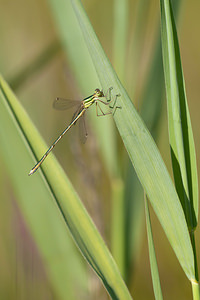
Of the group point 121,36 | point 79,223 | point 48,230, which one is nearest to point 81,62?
point 121,36

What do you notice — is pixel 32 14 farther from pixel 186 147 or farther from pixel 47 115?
pixel 186 147

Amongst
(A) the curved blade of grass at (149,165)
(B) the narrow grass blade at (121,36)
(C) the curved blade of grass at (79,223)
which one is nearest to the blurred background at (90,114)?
(B) the narrow grass blade at (121,36)

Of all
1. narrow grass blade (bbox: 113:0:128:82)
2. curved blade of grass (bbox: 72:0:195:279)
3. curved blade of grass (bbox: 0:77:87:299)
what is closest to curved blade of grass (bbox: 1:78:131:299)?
curved blade of grass (bbox: 72:0:195:279)

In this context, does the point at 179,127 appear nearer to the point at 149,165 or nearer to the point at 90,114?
the point at 149,165

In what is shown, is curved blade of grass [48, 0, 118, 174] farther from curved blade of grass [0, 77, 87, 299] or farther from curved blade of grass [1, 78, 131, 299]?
curved blade of grass [1, 78, 131, 299]

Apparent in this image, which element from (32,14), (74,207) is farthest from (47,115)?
(74,207)

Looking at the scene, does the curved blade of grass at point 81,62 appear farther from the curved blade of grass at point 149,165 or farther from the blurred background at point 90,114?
the curved blade of grass at point 149,165

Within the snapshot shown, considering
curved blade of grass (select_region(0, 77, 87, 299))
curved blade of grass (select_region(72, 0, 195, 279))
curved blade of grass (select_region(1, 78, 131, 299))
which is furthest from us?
curved blade of grass (select_region(0, 77, 87, 299))
